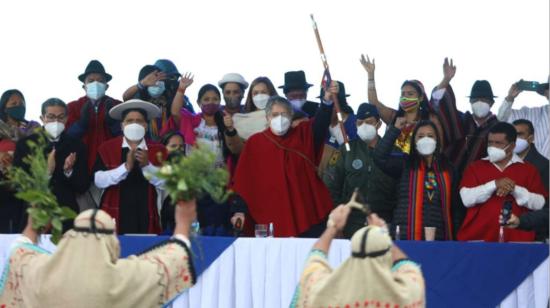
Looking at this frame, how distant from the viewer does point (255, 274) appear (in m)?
9.63

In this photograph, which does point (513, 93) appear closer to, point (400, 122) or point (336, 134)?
point (400, 122)

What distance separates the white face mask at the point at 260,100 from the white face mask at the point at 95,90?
1373 mm

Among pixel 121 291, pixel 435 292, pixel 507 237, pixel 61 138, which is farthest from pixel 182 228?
pixel 61 138

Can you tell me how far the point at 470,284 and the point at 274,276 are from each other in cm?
144

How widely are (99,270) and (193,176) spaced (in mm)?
649

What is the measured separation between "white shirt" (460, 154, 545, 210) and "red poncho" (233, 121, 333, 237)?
1.27 m

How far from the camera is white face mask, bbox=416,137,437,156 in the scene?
9875mm

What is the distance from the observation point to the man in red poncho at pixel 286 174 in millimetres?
10477

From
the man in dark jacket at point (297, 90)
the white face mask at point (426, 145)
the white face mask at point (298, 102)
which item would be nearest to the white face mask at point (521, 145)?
the white face mask at point (426, 145)

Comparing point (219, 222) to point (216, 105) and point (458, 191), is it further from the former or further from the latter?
point (458, 191)

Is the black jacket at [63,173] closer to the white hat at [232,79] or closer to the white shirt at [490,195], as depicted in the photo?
the white hat at [232,79]

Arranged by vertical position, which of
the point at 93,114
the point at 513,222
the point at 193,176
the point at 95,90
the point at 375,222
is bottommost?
the point at 513,222

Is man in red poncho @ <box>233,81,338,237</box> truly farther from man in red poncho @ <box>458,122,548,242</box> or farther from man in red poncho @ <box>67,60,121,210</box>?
man in red poncho @ <box>67,60,121,210</box>

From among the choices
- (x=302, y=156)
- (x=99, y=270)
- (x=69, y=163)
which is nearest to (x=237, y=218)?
(x=302, y=156)
